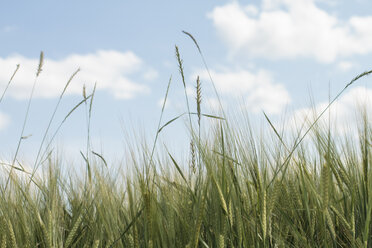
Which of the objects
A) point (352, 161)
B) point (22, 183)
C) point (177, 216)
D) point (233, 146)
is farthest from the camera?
point (22, 183)

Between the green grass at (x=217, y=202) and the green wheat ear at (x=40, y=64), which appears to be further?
the green wheat ear at (x=40, y=64)

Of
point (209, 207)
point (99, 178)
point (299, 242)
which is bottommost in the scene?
point (299, 242)

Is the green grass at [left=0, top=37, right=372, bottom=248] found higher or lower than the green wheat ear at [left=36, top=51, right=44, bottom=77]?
lower

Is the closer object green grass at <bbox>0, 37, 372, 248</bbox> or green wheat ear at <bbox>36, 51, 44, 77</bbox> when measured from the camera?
green grass at <bbox>0, 37, 372, 248</bbox>

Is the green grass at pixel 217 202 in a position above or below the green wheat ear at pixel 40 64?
below

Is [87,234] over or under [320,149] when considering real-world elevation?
under

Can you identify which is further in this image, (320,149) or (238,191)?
(320,149)

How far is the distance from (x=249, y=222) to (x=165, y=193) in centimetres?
35

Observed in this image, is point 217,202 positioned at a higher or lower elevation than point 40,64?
lower

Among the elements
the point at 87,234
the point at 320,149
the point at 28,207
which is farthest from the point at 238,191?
the point at 28,207

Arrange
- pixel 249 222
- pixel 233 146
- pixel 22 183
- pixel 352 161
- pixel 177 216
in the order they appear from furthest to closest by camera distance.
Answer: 1. pixel 22 183
2. pixel 352 161
3. pixel 177 216
4. pixel 233 146
5. pixel 249 222

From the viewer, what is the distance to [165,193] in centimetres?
146

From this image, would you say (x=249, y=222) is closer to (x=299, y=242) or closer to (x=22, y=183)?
(x=299, y=242)

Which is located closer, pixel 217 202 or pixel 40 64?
pixel 217 202
